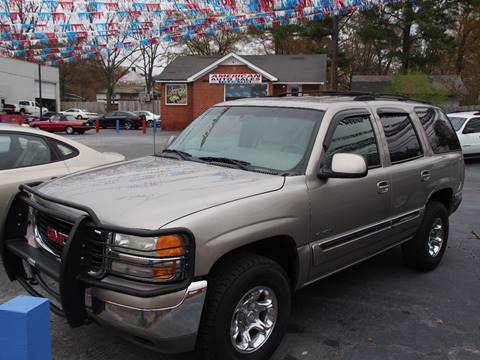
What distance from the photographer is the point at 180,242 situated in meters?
2.73

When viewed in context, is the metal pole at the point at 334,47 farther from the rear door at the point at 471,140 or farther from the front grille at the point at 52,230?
the front grille at the point at 52,230

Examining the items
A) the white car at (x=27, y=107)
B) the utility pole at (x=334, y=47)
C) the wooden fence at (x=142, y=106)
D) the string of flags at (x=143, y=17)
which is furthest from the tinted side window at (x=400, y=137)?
the wooden fence at (x=142, y=106)

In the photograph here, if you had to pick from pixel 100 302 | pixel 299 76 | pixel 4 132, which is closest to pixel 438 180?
pixel 100 302

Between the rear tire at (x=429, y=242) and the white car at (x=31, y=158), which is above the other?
the white car at (x=31, y=158)

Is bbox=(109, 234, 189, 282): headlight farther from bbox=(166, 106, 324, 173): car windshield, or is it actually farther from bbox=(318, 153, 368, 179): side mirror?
bbox=(318, 153, 368, 179): side mirror

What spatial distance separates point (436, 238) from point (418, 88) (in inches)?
941

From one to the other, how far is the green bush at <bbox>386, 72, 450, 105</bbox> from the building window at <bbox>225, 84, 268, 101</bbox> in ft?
28.2

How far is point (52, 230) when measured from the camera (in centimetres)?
319

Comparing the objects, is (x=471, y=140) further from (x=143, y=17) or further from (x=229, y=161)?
(x=229, y=161)

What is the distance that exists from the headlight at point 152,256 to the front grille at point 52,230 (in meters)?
0.47

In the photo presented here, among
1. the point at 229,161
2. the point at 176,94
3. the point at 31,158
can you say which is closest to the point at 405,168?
the point at 229,161

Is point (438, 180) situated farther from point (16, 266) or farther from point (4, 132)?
point (4, 132)

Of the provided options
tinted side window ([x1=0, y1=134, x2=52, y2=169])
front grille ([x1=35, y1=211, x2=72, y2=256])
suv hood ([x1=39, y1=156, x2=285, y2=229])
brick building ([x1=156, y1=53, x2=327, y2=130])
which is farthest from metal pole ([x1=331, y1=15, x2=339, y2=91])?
front grille ([x1=35, y1=211, x2=72, y2=256])

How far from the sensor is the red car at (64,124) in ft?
103
